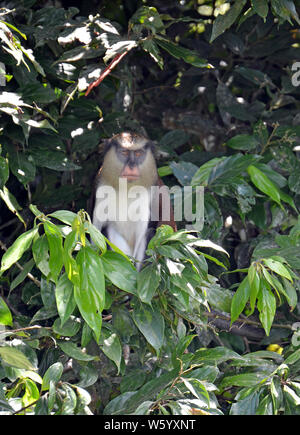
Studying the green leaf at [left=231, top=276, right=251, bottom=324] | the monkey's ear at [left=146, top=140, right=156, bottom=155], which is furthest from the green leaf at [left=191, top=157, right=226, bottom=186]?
the green leaf at [left=231, top=276, right=251, bottom=324]

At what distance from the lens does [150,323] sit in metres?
2.90

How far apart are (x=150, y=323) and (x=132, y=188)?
137 centimetres

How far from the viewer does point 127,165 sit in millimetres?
4020

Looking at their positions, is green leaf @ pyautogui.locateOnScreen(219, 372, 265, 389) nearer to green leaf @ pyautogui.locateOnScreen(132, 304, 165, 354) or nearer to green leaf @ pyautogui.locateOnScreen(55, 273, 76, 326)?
green leaf @ pyautogui.locateOnScreen(132, 304, 165, 354)

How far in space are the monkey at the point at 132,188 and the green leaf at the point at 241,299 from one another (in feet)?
3.65

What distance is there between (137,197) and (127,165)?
0.22 m

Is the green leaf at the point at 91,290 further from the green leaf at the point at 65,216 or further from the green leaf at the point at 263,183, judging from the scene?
the green leaf at the point at 263,183

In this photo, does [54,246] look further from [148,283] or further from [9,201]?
[9,201]

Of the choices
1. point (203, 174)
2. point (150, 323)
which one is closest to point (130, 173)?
point (203, 174)

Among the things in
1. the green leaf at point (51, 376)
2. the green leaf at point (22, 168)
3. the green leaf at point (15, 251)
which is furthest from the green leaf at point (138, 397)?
the green leaf at point (22, 168)

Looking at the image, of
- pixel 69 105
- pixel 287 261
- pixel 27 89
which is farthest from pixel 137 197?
pixel 287 261

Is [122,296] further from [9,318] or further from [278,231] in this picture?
[278,231]

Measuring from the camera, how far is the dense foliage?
8.81ft
